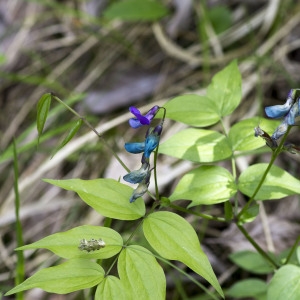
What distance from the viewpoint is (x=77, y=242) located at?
4.19 ft

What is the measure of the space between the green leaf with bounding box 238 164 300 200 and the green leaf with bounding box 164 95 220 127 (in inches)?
8.9

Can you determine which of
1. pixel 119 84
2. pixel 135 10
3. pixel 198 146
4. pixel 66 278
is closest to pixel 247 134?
pixel 198 146

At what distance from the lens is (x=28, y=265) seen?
8.86 ft

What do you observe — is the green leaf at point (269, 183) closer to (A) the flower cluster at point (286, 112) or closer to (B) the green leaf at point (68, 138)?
(A) the flower cluster at point (286, 112)

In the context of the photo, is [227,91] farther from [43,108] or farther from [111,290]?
[111,290]

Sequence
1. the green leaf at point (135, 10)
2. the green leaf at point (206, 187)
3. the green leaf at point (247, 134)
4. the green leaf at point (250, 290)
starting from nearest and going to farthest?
the green leaf at point (206, 187) → the green leaf at point (247, 134) → the green leaf at point (250, 290) → the green leaf at point (135, 10)

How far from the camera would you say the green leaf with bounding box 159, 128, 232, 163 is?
1.56 meters

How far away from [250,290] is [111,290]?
3.01 ft

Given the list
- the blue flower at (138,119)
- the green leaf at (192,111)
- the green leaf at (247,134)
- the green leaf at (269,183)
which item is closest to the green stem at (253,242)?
the green leaf at (269,183)

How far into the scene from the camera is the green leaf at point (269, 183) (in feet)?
4.97

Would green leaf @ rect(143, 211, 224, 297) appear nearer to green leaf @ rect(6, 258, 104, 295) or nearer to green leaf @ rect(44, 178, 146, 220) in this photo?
green leaf @ rect(44, 178, 146, 220)

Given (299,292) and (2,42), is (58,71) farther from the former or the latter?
(299,292)

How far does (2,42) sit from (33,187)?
1.55 meters

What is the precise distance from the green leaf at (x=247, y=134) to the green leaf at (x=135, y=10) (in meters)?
1.80
